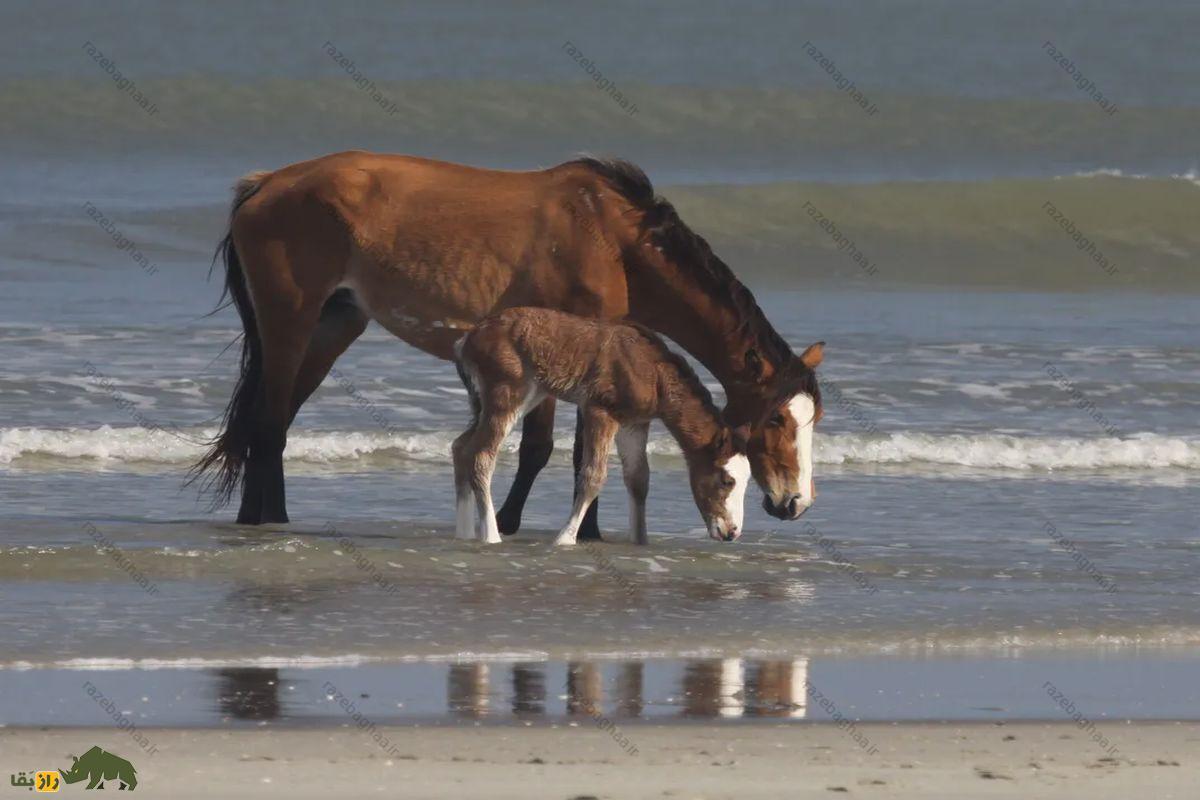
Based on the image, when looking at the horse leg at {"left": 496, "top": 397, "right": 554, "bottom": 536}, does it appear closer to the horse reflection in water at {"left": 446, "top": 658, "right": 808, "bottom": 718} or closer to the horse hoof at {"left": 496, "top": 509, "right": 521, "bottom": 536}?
the horse hoof at {"left": 496, "top": 509, "right": 521, "bottom": 536}

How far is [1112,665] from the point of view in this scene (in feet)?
24.7

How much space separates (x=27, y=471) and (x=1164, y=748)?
708cm

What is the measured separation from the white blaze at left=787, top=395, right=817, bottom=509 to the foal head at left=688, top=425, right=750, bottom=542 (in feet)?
0.73

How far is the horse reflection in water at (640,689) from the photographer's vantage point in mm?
6586

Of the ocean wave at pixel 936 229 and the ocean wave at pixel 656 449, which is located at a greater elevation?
the ocean wave at pixel 936 229

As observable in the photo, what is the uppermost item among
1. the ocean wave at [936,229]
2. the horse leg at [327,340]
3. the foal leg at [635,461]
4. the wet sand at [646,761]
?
the ocean wave at [936,229]

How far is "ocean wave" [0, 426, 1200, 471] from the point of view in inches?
476

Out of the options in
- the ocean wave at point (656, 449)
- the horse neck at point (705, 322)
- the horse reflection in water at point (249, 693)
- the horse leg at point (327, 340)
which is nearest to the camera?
the horse reflection in water at point (249, 693)

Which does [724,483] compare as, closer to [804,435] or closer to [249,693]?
[804,435]

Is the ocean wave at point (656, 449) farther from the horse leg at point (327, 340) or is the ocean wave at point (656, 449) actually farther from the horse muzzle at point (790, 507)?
the horse muzzle at point (790, 507)

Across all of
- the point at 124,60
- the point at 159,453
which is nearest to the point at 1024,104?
the point at 124,60

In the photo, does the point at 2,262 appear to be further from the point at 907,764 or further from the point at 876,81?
the point at 876,81

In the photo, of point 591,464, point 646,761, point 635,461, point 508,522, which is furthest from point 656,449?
point 646,761

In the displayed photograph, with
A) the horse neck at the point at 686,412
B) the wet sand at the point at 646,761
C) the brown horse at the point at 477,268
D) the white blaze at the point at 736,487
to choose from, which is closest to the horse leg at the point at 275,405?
the brown horse at the point at 477,268
